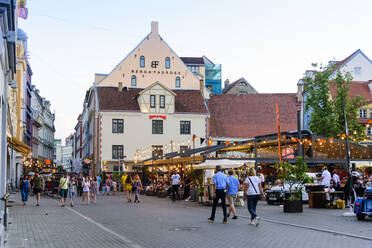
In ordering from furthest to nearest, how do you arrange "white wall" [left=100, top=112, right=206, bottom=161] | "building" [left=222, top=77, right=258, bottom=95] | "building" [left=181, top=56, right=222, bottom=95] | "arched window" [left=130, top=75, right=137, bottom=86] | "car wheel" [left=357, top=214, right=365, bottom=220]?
"building" [left=181, top=56, right=222, bottom=95] < "building" [left=222, top=77, right=258, bottom=95] < "arched window" [left=130, top=75, right=137, bottom=86] < "white wall" [left=100, top=112, right=206, bottom=161] < "car wheel" [left=357, top=214, right=365, bottom=220]

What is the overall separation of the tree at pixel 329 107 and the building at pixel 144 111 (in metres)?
12.7

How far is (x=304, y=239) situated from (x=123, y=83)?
48.6 metres

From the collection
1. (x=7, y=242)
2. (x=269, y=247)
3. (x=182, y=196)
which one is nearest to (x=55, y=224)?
(x=7, y=242)

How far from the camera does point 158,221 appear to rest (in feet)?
56.2

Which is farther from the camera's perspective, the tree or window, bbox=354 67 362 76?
window, bbox=354 67 362 76

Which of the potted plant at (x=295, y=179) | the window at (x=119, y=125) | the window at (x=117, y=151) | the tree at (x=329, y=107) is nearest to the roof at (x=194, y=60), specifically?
the window at (x=119, y=125)

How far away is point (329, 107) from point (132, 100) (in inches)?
818

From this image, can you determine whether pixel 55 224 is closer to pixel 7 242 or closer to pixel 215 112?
pixel 7 242

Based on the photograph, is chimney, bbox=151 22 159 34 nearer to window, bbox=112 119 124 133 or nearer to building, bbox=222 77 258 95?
window, bbox=112 119 124 133

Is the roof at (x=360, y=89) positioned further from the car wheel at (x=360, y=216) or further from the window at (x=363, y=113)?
the car wheel at (x=360, y=216)

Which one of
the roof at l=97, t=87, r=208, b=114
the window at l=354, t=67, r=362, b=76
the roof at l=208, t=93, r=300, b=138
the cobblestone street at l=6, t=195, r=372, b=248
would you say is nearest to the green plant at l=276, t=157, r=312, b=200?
the cobblestone street at l=6, t=195, r=372, b=248

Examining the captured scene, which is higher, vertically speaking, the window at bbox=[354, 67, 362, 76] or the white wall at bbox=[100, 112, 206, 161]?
the window at bbox=[354, 67, 362, 76]

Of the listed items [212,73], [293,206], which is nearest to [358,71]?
[212,73]

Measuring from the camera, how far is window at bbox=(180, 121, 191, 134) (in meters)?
Result: 57.3
